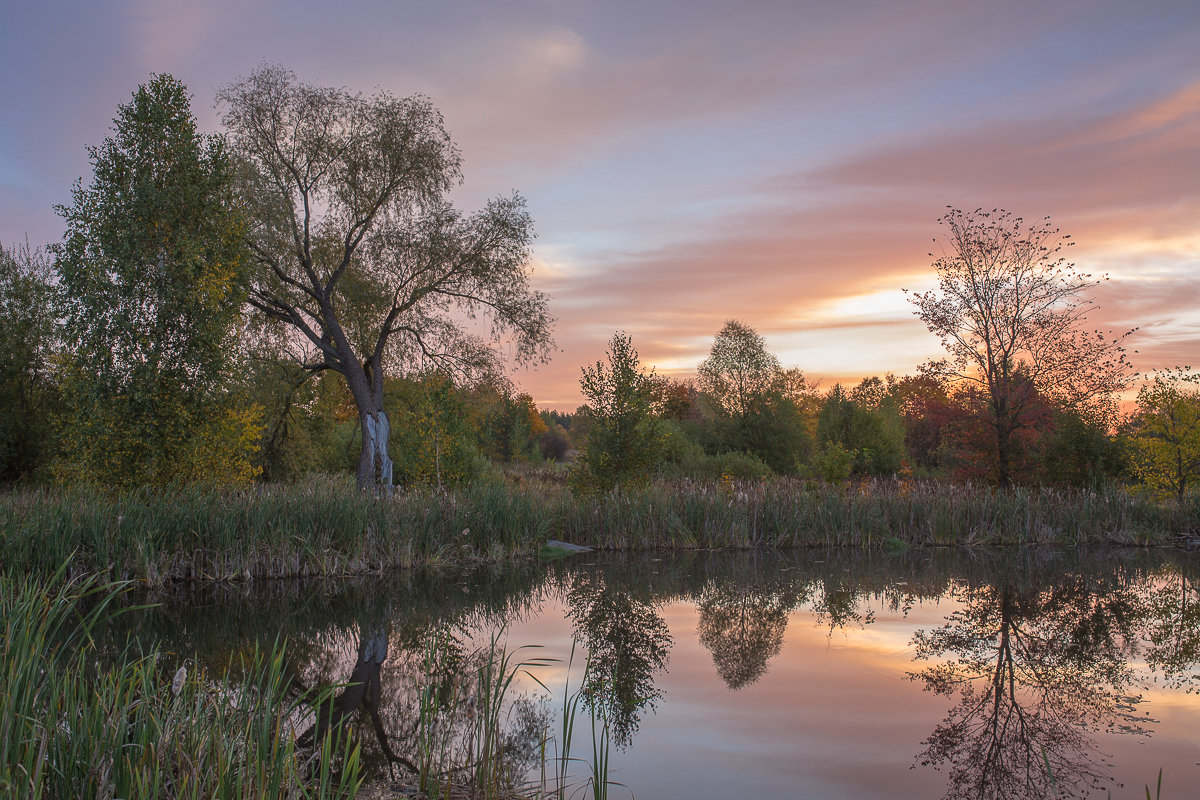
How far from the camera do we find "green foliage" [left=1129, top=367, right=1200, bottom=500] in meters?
17.2

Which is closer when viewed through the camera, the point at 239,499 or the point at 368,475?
the point at 239,499

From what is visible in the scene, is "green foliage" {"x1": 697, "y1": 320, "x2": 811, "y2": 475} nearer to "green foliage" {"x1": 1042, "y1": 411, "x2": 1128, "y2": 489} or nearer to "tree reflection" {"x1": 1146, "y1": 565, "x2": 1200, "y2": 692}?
"green foliage" {"x1": 1042, "y1": 411, "x2": 1128, "y2": 489}

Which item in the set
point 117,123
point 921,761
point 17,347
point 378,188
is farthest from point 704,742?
point 17,347

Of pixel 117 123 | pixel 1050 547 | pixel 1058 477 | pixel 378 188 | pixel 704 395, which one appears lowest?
pixel 1050 547

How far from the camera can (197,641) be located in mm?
7418

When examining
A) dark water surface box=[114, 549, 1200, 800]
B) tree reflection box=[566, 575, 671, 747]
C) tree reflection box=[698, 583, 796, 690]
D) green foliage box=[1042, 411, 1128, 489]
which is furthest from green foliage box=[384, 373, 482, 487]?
green foliage box=[1042, 411, 1128, 489]

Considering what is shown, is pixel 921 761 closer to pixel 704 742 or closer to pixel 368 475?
pixel 704 742

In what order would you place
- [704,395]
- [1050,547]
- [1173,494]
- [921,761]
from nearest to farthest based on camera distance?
1. [921,761]
2. [1050,547]
3. [1173,494]
4. [704,395]

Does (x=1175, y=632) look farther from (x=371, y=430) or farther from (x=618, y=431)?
(x=371, y=430)

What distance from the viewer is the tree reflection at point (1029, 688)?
4.41 meters

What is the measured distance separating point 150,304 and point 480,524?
7.28m

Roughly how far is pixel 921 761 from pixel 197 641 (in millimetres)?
6421

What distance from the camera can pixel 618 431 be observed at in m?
17.8

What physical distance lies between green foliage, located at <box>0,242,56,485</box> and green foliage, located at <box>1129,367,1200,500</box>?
28.8 metres
